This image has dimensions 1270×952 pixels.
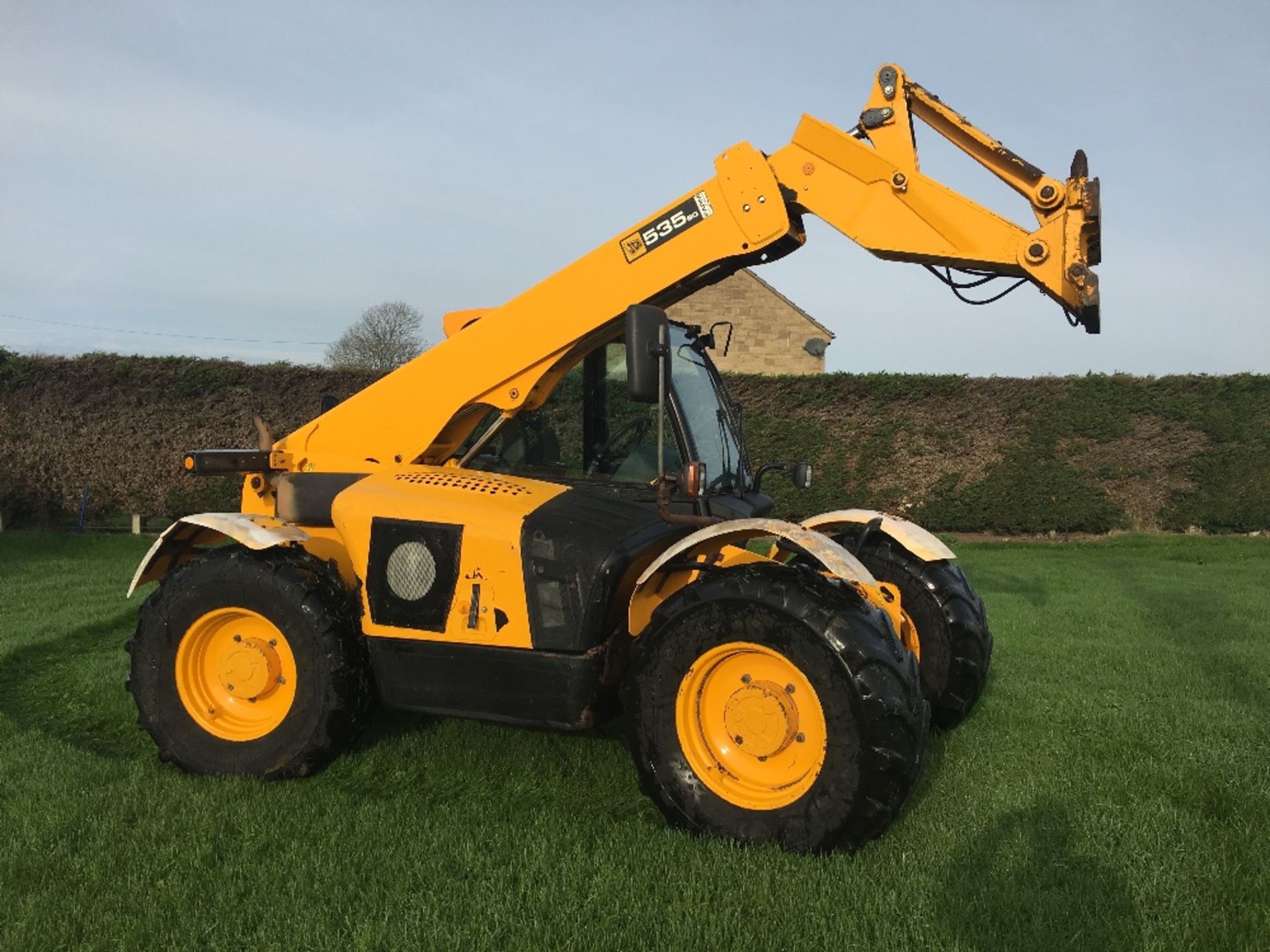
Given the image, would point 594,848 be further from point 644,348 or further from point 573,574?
point 644,348

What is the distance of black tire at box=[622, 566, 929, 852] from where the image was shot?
10.7 feet

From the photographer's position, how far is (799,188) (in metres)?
4.31

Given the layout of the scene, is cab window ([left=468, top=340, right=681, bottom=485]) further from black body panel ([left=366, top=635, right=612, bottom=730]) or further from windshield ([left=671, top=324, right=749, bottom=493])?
black body panel ([left=366, top=635, right=612, bottom=730])

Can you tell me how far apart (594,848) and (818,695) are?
97 cm

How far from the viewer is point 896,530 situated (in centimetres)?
491

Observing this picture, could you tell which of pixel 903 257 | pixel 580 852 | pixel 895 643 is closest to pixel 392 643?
pixel 580 852

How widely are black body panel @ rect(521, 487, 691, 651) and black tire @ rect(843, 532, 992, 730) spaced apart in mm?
1711

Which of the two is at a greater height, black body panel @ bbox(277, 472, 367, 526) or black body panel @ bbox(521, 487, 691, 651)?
black body panel @ bbox(277, 472, 367, 526)

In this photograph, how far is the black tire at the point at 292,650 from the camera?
160 inches

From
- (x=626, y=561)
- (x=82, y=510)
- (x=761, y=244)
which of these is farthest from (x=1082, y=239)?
(x=82, y=510)

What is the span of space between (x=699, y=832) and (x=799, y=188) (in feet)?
9.07

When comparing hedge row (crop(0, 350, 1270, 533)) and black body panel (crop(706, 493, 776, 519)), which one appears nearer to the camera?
black body panel (crop(706, 493, 776, 519))

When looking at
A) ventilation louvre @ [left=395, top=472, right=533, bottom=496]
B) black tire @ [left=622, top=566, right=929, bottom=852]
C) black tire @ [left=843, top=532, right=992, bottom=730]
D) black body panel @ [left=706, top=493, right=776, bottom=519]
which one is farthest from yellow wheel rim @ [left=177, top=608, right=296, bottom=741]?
black tire @ [left=843, top=532, right=992, bottom=730]

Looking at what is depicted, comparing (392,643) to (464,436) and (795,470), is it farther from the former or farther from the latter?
(795,470)
